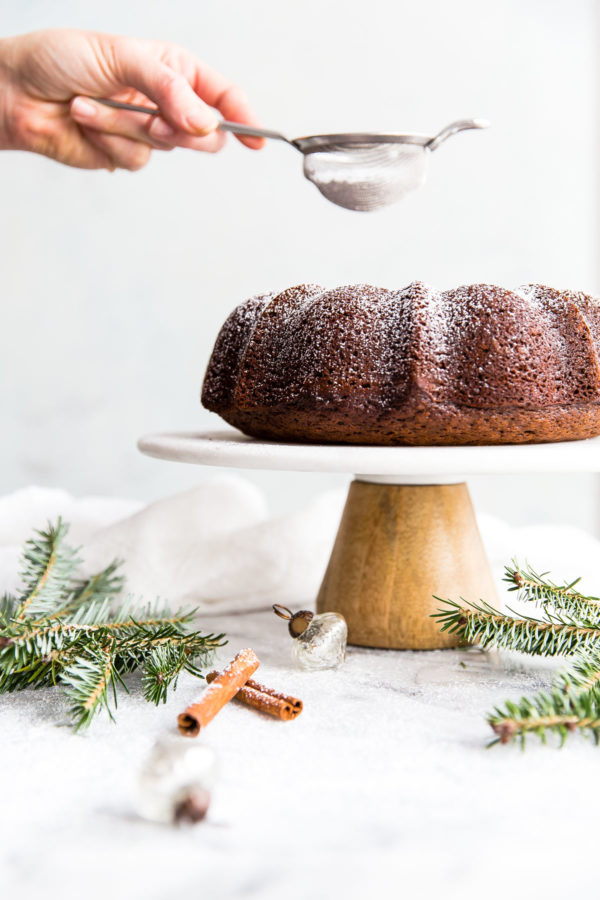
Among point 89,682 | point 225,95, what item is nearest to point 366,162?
point 225,95

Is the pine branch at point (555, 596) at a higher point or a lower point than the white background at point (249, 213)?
lower

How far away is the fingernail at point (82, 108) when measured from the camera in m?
1.06

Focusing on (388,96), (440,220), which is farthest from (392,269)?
(388,96)

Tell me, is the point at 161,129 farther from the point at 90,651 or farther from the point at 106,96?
the point at 90,651

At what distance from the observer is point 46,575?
0.82 metres

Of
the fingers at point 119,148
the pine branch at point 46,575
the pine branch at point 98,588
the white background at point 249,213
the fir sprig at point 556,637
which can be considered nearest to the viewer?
the fir sprig at point 556,637

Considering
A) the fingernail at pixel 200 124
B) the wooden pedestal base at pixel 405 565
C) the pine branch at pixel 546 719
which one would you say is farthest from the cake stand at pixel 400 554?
the fingernail at pixel 200 124

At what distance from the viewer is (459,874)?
0.43m

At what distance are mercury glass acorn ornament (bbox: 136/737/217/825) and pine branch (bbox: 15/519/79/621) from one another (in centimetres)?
32

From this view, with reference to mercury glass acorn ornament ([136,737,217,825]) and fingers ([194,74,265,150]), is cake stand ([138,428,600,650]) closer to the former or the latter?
mercury glass acorn ornament ([136,737,217,825])

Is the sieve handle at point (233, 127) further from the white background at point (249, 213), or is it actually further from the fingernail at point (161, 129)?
the white background at point (249, 213)

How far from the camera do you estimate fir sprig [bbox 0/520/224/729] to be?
0.63 meters

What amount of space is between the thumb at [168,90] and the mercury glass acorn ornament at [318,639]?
0.55 metres

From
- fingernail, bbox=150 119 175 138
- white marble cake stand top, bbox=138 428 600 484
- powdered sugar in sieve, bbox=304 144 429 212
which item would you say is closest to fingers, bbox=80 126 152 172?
fingernail, bbox=150 119 175 138
